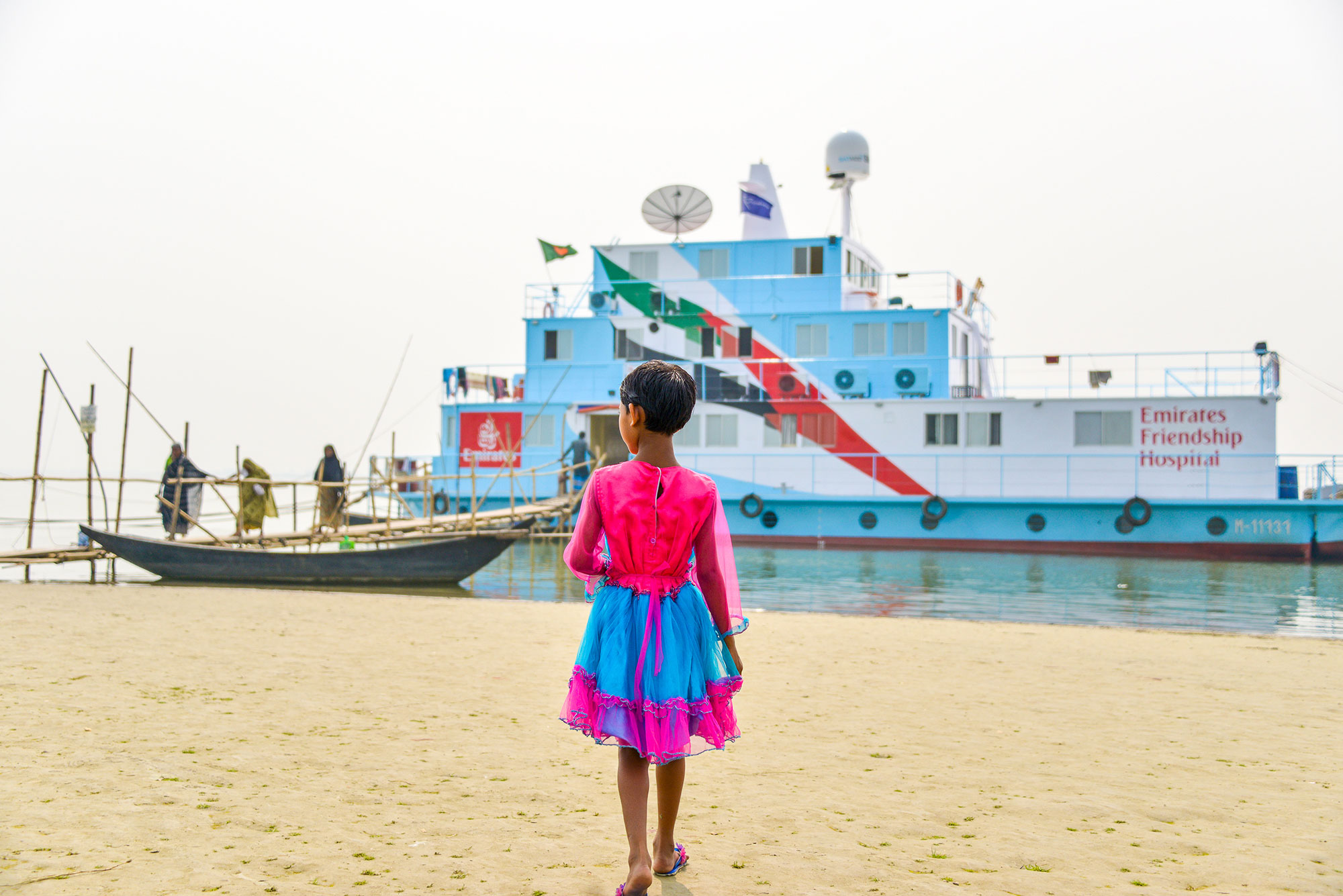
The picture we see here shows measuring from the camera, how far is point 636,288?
25.2 metres

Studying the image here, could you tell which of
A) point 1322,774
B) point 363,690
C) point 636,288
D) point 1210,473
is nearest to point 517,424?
point 636,288

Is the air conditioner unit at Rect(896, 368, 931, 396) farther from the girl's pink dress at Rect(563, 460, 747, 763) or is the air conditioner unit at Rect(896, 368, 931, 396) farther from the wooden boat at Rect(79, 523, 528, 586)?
the girl's pink dress at Rect(563, 460, 747, 763)

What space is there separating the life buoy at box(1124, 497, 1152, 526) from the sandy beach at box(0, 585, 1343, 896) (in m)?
13.6

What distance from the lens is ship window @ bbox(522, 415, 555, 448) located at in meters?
24.6

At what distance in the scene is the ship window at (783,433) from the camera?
22953 mm

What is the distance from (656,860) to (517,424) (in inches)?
866

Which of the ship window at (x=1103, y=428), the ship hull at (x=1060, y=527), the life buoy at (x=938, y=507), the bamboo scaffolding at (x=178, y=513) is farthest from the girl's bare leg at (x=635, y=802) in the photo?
the ship window at (x=1103, y=428)

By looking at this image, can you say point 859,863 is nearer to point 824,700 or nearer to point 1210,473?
point 824,700

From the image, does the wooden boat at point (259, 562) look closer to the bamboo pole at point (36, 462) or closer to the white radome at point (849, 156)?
the bamboo pole at point (36, 462)

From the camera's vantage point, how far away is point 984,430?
22047 millimetres

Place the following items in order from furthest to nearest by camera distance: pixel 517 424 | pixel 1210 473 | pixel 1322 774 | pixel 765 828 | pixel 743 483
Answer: pixel 517 424 < pixel 743 483 < pixel 1210 473 < pixel 1322 774 < pixel 765 828

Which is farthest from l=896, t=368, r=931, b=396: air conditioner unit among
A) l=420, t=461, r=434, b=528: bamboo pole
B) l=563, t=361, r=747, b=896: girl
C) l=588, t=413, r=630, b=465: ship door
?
l=563, t=361, r=747, b=896: girl

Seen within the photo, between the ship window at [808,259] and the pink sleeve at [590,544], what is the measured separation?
72.5 ft

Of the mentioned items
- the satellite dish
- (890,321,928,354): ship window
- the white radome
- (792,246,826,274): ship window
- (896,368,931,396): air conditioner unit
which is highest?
the white radome
